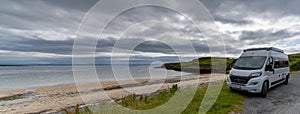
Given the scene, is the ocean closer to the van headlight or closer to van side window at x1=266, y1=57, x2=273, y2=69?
the van headlight

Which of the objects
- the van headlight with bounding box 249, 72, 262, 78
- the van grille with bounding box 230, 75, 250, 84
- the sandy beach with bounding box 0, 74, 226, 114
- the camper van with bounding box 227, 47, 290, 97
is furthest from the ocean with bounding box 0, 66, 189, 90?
the van headlight with bounding box 249, 72, 262, 78

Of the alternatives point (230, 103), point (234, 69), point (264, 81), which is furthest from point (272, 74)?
point (230, 103)

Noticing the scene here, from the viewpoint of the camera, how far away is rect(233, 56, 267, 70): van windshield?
384 inches

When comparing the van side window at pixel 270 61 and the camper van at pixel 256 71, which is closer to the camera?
the camper van at pixel 256 71

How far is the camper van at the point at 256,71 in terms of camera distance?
361 inches

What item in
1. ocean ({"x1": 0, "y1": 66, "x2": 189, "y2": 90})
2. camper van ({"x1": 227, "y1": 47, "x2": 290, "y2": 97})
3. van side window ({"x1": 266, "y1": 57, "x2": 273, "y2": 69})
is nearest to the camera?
camper van ({"x1": 227, "y1": 47, "x2": 290, "y2": 97})

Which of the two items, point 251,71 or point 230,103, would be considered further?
point 251,71

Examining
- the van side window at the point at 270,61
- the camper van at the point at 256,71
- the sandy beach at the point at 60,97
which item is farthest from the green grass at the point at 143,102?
the van side window at the point at 270,61

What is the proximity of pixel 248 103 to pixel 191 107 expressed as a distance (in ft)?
9.62

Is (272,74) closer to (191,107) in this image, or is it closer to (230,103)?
(230,103)

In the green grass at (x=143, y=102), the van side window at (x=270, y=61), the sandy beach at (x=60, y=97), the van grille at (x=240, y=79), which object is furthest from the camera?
the sandy beach at (x=60, y=97)

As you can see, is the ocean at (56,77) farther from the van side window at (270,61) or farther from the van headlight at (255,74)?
the van side window at (270,61)

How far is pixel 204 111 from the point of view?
6.82 meters

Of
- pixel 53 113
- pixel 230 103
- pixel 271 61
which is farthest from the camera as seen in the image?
pixel 53 113
